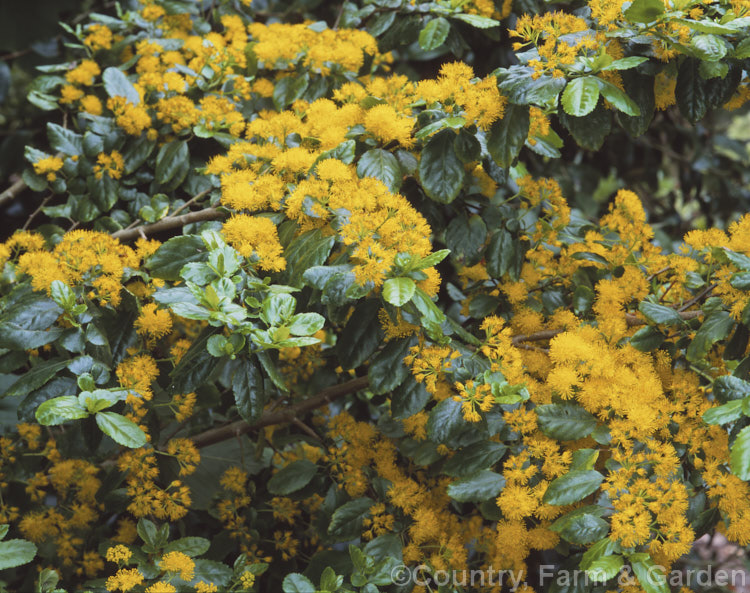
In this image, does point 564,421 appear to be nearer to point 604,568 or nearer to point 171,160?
point 604,568

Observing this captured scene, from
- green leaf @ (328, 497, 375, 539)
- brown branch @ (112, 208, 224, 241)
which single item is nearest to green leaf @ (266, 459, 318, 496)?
green leaf @ (328, 497, 375, 539)

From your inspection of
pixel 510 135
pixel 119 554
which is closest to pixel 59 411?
pixel 119 554

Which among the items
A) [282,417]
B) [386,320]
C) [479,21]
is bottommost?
[282,417]

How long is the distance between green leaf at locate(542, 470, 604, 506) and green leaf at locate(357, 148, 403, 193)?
2.06 ft

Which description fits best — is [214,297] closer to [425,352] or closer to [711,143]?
[425,352]

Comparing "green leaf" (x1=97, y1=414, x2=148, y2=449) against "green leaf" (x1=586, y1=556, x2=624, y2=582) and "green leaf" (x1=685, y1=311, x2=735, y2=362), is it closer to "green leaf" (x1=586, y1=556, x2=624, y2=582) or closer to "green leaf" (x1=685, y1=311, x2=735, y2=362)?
"green leaf" (x1=586, y1=556, x2=624, y2=582)

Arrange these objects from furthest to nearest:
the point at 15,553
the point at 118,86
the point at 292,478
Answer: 1. the point at 118,86
2. the point at 292,478
3. the point at 15,553

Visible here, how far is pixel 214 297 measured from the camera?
42.1 inches

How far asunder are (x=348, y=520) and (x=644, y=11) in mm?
1143

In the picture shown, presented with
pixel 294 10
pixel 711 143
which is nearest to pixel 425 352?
pixel 294 10

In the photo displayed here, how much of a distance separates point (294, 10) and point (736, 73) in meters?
1.51

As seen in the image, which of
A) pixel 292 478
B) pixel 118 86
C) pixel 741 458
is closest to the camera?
pixel 741 458

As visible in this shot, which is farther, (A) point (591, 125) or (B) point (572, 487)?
(A) point (591, 125)

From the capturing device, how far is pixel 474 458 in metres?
1.23
